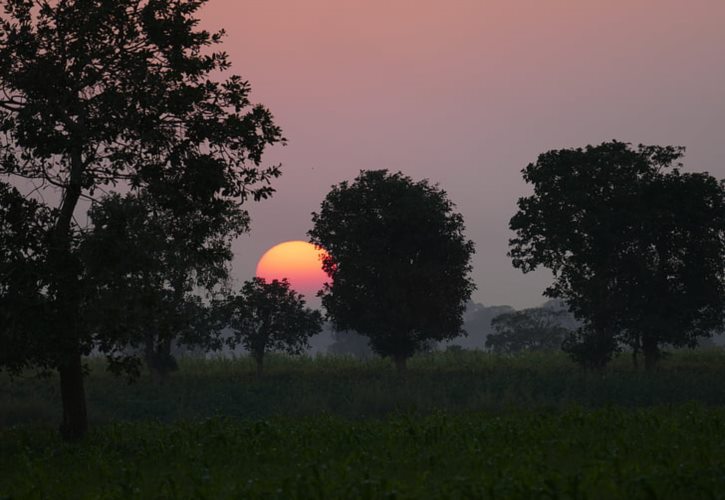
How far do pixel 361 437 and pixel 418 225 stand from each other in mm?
36040

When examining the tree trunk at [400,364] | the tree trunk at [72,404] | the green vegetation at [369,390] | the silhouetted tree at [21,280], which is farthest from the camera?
the tree trunk at [400,364]

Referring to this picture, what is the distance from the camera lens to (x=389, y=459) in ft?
60.4

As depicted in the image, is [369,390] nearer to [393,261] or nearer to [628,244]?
[393,261]

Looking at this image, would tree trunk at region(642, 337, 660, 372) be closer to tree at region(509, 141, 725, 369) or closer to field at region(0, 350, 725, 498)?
tree at region(509, 141, 725, 369)

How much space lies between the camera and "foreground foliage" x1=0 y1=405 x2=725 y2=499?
45.6 ft

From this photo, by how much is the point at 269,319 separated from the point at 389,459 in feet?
130

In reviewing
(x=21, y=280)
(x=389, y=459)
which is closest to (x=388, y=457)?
(x=389, y=459)

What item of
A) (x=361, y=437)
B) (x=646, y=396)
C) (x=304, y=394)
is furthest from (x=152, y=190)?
(x=646, y=396)

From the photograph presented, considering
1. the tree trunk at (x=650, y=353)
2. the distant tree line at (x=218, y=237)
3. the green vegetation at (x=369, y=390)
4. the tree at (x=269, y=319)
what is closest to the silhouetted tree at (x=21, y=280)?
the distant tree line at (x=218, y=237)

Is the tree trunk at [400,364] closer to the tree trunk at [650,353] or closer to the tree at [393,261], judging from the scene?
the tree at [393,261]

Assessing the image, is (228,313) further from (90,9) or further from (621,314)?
(90,9)

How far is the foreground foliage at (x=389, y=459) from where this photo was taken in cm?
1389

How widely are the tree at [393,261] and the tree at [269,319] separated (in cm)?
209

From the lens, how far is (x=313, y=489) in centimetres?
1447
